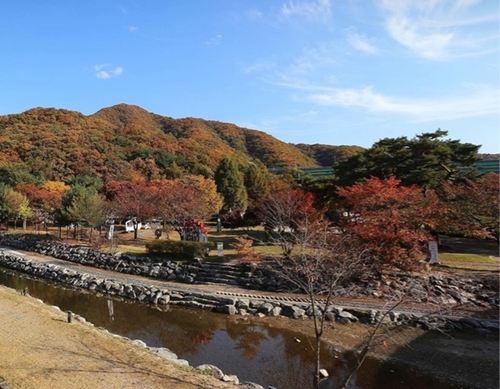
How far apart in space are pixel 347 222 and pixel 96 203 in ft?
63.3

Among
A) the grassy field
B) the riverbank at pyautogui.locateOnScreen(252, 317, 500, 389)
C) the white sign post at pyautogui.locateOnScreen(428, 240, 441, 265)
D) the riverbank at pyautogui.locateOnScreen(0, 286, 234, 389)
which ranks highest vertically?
the white sign post at pyautogui.locateOnScreen(428, 240, 441, 265)

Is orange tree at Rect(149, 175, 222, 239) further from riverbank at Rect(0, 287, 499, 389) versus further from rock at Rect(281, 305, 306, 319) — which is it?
riverbank at Rect(0, 287, 499, 389)

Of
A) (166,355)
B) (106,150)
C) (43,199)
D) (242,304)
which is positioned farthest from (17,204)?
(166,355)

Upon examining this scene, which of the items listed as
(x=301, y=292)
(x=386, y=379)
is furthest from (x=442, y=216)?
(x=386, y=379)

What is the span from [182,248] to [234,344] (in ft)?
33.4

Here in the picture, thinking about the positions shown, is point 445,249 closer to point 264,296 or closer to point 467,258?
point 467,258

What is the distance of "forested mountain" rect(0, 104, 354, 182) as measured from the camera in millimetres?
51594

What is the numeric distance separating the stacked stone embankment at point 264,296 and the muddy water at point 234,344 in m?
0.76

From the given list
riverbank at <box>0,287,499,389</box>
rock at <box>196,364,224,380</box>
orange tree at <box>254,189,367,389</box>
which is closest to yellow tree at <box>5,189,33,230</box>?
riverbank at <box>0,287,499,389</box>

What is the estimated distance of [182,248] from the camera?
20750 mm

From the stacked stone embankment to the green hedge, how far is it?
1.04 metres

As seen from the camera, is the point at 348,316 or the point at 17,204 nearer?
the point at 348,316

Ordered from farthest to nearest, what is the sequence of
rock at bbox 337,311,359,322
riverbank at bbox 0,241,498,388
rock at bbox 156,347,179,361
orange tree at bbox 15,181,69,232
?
orange tree at bbox 15,181,69,232, rock at bbox 337,311,359,322, riverbank at bbox 0,241,498,388, rock at bbox 156,347,179,361

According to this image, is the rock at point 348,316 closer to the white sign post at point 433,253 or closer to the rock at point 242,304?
the rock at point 242,304
